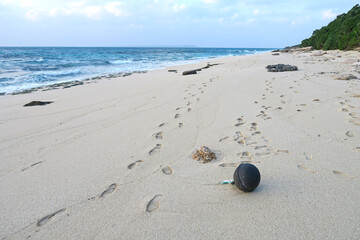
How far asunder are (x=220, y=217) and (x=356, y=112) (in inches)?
116

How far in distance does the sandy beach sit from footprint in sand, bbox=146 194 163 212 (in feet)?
0.04

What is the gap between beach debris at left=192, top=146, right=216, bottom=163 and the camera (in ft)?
7.18

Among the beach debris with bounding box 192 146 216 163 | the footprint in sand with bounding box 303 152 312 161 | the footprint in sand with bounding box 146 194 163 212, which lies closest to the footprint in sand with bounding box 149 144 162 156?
the beach debris with bounding box 192 146 216 163

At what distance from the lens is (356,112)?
10.6 ft

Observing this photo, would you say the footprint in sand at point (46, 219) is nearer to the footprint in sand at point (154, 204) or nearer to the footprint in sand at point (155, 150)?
the footprint in sand at point (154, 204)

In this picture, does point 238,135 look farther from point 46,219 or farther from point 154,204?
A: point 46,219

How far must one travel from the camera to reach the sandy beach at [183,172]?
56.5 inches

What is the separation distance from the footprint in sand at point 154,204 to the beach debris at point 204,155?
24.6 inches

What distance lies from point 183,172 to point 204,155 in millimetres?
315

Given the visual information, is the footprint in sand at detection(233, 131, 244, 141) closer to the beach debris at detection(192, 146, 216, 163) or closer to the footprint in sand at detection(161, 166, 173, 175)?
the beach debris at detection(192, 146, 216, 163)

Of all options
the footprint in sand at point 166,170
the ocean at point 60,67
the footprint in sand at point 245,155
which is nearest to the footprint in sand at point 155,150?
the footprint in sand at point 166,170

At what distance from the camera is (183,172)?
6.62 feet

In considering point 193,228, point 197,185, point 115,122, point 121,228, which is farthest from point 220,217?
point 115,122

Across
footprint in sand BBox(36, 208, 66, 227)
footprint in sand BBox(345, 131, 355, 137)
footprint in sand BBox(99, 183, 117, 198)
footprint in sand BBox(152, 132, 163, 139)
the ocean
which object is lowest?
the ocean
